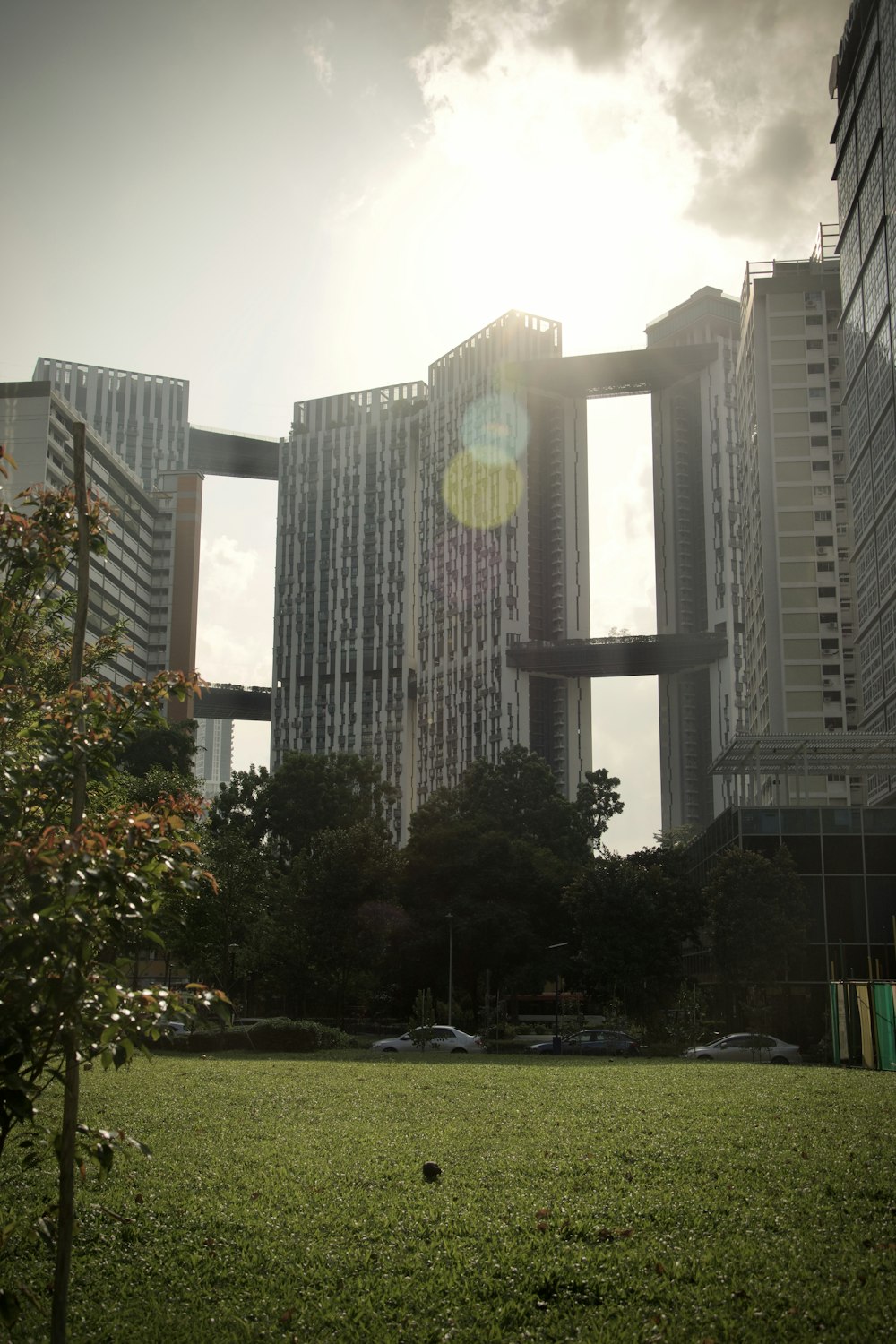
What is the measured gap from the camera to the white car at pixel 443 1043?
4531 cm

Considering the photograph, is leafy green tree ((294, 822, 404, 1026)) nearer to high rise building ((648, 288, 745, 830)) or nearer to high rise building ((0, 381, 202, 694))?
high rise building ((0, 381, 202, 694))

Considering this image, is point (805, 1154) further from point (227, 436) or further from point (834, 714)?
point (227, 436)

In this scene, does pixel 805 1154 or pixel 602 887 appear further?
pixel 602 887

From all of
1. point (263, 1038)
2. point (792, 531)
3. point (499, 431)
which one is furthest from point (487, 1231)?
point (499, 431)

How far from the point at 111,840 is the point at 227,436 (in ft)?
632

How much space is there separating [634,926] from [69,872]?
4795 cm

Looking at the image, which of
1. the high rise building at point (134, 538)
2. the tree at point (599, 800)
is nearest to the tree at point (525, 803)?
the tree at point (599, 800)

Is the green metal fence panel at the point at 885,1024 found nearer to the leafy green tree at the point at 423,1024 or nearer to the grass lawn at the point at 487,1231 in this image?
the grass lawn at the point at 487,1231

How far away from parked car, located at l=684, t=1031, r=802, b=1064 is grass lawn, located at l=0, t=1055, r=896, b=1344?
2355 centimetres

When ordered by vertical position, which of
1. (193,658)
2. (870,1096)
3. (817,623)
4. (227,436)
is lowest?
(870,1096)

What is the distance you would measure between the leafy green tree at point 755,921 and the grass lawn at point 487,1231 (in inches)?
1124

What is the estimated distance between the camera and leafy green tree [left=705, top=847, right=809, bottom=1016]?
4478 cm

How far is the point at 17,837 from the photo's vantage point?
6.93 m

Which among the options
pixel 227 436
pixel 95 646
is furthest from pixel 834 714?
pixel 227 436
